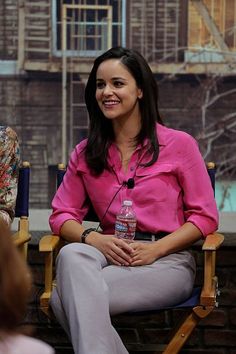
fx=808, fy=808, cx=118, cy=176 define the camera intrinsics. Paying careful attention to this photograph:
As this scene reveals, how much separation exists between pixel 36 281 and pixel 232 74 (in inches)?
55.7

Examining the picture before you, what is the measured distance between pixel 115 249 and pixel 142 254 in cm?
9

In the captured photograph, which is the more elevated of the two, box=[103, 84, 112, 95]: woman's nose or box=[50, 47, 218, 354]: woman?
box=[103, 84, 112, 95]: woman's nose

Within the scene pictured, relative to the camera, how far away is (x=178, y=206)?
2.71 meters

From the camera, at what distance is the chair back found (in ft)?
9.56

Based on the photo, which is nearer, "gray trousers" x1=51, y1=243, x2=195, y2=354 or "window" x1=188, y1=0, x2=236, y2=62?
"gray trousers" x1=51, y1=243, x2=195, y2=354

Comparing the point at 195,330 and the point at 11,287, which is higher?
the point at 11,287

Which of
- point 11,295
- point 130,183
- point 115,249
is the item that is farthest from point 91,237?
point 11,295

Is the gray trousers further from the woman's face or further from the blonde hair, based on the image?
the blonde hair

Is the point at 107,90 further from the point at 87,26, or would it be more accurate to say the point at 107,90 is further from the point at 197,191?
the point at 87,26

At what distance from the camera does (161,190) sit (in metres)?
2.67

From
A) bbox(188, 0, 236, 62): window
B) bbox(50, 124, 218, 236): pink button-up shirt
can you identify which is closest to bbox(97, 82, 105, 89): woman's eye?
bbox(50, 124, 218, 236): pink button-up shirt

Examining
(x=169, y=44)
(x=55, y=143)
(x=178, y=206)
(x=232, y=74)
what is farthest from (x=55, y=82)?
(x=178, y=206)

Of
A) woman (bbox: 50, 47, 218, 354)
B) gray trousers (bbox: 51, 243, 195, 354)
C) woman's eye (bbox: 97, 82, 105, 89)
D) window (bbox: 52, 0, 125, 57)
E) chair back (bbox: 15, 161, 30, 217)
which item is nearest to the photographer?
gray trousers (bbox: 51, 243, 195, 354)

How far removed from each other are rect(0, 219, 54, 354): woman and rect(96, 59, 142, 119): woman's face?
1.42 metres
